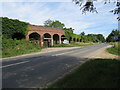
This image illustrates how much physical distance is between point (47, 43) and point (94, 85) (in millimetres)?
37614

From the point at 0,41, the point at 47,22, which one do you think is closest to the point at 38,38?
the point at 0,41

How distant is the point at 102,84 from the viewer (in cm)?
389

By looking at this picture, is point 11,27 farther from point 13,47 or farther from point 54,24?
point 54,24

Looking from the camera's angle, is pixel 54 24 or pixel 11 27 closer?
pixel 11 27

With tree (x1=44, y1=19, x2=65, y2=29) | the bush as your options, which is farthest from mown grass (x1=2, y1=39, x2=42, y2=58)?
tree (x1=44, y1=19, x2=65, y2=29)

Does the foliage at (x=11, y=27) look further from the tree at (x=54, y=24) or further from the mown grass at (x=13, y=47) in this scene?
the tree at (x=54, y=24)

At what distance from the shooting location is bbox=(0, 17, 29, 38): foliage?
2332 centimetres

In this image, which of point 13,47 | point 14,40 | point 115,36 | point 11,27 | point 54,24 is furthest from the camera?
point 54,24

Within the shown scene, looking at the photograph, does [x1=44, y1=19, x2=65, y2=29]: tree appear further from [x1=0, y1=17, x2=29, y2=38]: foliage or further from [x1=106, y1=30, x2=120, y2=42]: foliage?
[x1=0, y1=17, x2=29, y2=38]: foliage

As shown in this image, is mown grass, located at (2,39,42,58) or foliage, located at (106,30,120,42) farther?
foliage, located at (106,30,120,42)

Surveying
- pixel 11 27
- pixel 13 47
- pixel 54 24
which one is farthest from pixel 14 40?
pixel 54 24

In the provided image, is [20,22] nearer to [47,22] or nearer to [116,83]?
[116,83]

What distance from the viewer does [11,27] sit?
24.4 metres

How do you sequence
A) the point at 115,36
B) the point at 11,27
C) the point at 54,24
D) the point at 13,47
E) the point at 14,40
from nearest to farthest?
the point at 13,47 < the point at 14,40 < the point at 11,27 < the point at 115,36 < the point at 54,24
